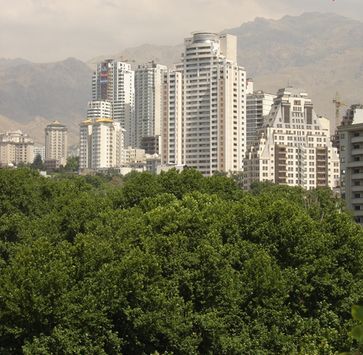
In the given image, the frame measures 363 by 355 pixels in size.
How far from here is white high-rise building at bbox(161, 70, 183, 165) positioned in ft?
627

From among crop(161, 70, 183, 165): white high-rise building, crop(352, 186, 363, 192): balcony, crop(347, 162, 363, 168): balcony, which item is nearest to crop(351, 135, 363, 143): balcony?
crop(347, 162, 363, 168): balcony

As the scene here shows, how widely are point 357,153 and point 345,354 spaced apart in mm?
76780

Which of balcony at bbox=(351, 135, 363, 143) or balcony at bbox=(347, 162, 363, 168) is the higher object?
balcony at bbox=(351, 135, 363, 143)

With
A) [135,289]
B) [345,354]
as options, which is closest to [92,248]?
[135,289]

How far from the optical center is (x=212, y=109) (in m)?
186

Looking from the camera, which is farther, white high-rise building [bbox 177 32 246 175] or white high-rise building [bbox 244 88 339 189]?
white high-rise building [bbox 177 32 246 175]

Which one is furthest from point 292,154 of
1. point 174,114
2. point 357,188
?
point 357,188

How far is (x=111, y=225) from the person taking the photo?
144 ft

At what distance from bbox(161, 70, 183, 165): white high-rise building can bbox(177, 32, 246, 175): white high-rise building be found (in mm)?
1108

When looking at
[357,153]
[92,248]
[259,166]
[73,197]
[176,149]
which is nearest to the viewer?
[92,248]

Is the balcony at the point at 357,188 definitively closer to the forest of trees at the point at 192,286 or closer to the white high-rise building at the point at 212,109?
the forest of trees at the point at 192,286

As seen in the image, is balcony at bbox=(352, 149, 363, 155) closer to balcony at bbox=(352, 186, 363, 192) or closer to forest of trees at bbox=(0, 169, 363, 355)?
balcony at bbox=(352, 186, 363, 192)

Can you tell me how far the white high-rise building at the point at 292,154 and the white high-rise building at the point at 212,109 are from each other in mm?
8956

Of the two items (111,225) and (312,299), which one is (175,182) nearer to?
(111,225)
